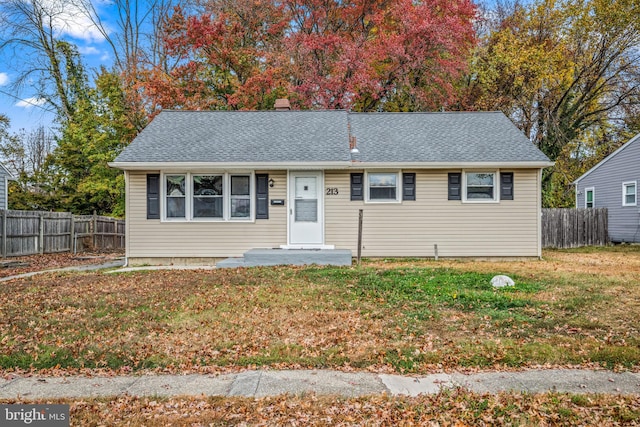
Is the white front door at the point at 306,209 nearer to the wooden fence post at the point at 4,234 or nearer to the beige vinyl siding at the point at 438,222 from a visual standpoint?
the beige vinyl siding at the point at 438,222

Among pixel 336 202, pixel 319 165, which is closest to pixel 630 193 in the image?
pixel 336 202

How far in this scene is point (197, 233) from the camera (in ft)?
39.7

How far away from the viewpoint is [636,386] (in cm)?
396

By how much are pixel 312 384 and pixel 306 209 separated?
832 cm

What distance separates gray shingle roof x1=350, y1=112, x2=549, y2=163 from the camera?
1214cm

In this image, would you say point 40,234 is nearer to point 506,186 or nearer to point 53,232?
point 53,232

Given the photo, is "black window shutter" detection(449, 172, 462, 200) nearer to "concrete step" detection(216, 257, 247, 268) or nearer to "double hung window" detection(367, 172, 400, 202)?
"double hung window" detection(367, 172, 400, 202)

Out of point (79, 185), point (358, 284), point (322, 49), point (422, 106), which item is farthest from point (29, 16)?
point (358, 284)

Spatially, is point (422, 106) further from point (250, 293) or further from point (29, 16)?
point (29, 16)

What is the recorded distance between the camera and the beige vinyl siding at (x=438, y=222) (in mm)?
12227

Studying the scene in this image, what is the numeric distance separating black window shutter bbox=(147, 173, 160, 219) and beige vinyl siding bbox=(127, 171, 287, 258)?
0.47 feet

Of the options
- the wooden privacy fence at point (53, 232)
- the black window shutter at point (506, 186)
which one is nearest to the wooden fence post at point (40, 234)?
the wooden privacy fence at point (53, 232)

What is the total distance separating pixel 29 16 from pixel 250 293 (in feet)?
81.4

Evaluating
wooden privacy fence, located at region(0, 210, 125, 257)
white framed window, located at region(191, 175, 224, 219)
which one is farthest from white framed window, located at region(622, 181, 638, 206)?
wooden privacy fence, located at region(0, 210, 125, 257)
